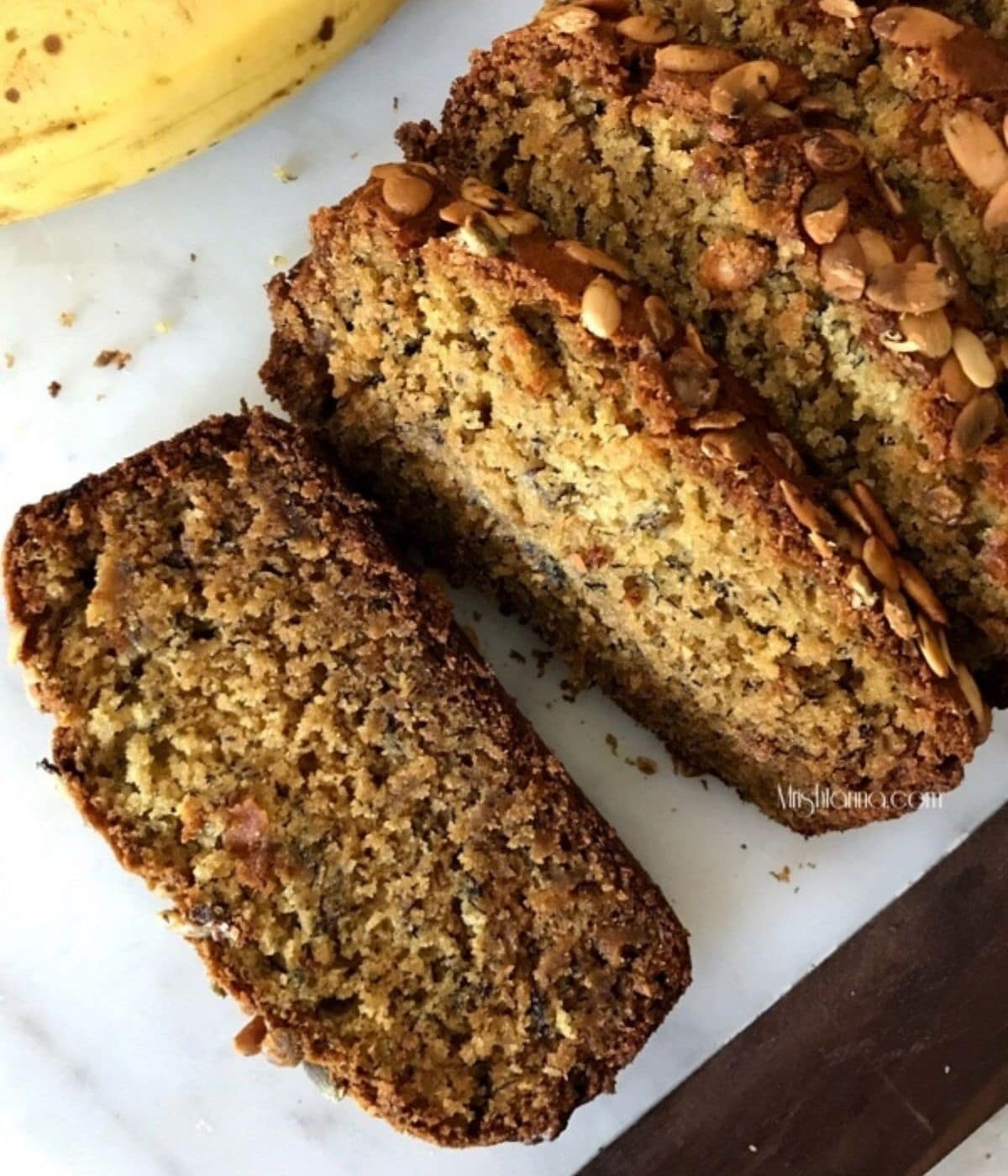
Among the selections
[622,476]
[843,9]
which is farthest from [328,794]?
[843,9]

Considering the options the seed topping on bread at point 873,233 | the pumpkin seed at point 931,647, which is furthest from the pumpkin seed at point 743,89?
the pumpkin seed at point 931,647

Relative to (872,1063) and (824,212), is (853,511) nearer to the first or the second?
(824,212)

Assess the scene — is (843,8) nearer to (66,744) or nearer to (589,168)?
(589,168)

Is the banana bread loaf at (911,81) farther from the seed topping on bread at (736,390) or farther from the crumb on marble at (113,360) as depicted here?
the crumb on marble at (113,360)

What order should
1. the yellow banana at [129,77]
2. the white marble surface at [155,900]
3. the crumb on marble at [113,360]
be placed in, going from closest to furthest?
the yellow banana at [129,77] → the white marble surface at [155,900] → the crumb on marble at [113,360]

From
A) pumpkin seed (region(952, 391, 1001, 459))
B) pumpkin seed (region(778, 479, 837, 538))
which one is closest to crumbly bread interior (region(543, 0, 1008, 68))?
pumpkin seed (region(952, 391, 1001, 459))

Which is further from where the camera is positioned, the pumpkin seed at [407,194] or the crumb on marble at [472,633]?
the crumb on marble at [472,633]
